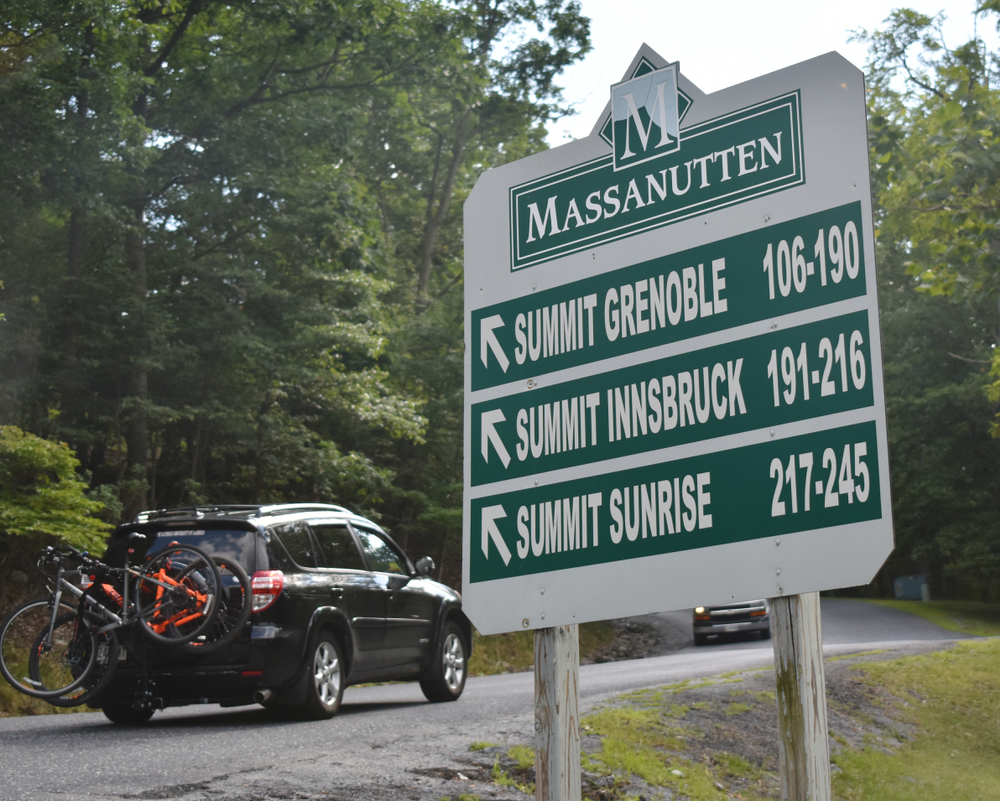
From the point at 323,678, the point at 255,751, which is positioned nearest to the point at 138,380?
the point at 323,678

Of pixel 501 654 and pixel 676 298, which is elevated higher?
pixel 676 298

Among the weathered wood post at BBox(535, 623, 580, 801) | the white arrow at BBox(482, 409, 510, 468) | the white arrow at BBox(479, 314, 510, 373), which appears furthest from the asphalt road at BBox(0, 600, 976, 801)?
the white arrow at BBox(479, 314, 510, 373)

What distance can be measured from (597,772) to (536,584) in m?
3.89

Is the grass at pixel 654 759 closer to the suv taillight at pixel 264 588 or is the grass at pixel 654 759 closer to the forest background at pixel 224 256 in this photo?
the suv taillight at pixel 264 588

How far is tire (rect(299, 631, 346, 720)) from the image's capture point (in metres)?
9.06

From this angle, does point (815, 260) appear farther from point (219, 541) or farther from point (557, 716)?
point (219, 541)

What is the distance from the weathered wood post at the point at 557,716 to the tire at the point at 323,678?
6.25m

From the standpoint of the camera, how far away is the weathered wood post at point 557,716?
10.0 feet

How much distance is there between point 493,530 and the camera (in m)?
3.14

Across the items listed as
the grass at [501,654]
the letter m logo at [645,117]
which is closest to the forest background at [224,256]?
the grass at [501,654]

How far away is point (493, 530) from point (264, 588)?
6.15 meters

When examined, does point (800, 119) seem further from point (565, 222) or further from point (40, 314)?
point (40, 314)

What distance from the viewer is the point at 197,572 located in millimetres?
8688

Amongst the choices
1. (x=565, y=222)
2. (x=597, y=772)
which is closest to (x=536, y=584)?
(x=565, y=222)
